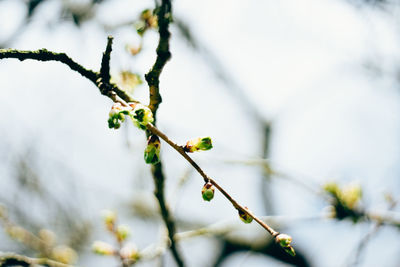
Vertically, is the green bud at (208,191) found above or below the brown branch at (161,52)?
below

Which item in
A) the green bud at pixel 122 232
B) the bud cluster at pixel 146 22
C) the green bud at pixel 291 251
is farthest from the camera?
the green bud at pixel 122 232

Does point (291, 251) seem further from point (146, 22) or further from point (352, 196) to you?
point (352, 196)

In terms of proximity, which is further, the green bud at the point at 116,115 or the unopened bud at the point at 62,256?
the unopened bud at the point at 62,256

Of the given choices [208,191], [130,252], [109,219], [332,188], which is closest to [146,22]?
[208,191]

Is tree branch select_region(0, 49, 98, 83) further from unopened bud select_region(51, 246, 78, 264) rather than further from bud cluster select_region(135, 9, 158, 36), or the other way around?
unopened bud select_region(51, 246, 78, 264)

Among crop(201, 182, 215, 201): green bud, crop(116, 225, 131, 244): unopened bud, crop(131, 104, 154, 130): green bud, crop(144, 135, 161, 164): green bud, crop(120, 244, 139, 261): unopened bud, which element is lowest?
crop(201, 182, 215, 201): green bud

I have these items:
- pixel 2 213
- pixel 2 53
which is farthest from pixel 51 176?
pixel 2 53

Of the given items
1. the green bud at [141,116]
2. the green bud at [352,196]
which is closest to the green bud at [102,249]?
the green bud at [141,116]

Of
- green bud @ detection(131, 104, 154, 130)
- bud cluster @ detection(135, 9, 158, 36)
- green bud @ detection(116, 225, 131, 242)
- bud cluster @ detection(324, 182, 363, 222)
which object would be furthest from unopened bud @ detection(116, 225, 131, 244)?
bud cluster @ detection(324, 182, 363, 222)

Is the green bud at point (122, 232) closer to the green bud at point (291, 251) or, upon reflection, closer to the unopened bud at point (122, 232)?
the unopened bud at point (122, 232)

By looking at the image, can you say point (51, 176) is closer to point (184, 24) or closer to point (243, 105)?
point (184, 24)

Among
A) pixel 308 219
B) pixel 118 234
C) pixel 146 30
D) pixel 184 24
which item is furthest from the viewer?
pixel 184 24
